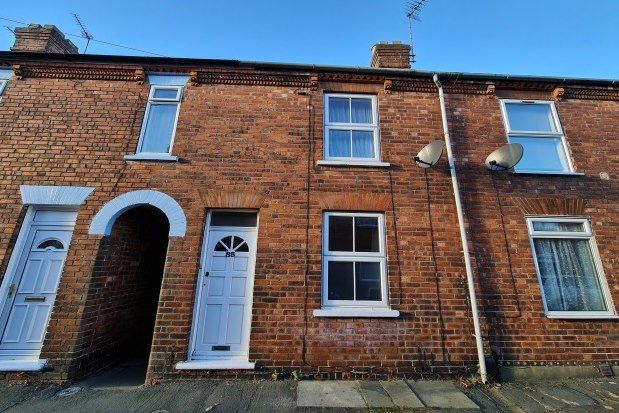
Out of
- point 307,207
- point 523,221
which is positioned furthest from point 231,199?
point 523,221

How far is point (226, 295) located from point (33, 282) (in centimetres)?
319

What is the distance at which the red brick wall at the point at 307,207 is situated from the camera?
4598 millimetres

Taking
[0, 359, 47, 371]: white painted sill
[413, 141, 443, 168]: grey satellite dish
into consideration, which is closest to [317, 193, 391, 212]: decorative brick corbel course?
[413, 141, 443, 168]: grey satellite dish

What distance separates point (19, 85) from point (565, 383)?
Result: 11036 millimetres

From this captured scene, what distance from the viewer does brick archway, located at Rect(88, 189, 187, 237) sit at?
495 centimetres

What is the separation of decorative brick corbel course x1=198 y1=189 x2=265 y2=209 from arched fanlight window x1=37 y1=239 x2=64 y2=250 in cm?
252

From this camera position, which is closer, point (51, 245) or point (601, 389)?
point (601, 389)

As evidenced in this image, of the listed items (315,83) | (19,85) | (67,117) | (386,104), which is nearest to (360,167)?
(386,104)

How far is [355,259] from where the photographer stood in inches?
200

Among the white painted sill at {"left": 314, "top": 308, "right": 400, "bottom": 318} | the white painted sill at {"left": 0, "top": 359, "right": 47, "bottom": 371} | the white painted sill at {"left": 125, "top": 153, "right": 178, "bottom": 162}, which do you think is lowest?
the white painted sill at {"left": 0, "top": 359, "right": 47, "bottom": 371}

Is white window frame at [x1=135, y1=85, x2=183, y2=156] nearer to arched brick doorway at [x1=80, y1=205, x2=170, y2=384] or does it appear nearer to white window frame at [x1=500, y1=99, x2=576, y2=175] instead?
arched brick doorway at [x1=80, y1=205, x2=170, y2=384]

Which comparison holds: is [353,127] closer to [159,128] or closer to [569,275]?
[159,128]

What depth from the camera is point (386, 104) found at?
20.0ft

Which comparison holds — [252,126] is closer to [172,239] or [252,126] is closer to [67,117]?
[172,239]
